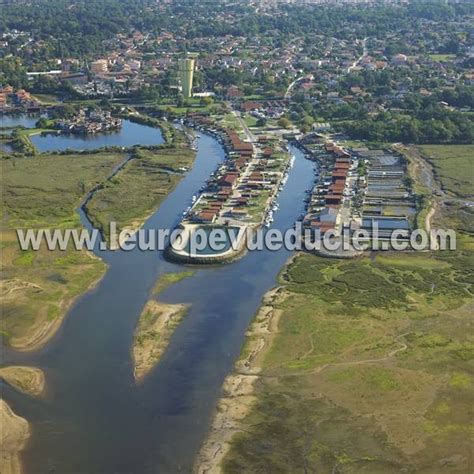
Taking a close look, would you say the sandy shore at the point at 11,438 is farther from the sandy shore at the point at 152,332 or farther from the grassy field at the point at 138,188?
the grassy field at the point at 138,188

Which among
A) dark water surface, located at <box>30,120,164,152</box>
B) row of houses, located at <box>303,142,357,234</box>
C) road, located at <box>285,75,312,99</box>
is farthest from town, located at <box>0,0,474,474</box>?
road, located at <box>285,75,312,99</box>

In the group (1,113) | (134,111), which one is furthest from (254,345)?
(1,113)

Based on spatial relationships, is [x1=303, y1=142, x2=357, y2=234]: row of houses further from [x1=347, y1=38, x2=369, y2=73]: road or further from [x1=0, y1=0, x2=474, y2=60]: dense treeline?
[x1=0, y1=0, x2=474, y2=60]: dense treeline

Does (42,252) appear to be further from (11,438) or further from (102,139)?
(102,139)

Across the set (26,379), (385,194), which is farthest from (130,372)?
(385,194)

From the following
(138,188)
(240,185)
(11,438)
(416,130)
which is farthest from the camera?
(416,130)

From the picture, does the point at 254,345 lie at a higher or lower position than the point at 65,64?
higher

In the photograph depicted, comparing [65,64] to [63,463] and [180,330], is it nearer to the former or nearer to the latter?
[180,330]
